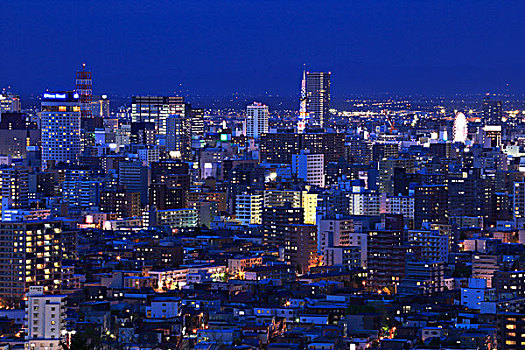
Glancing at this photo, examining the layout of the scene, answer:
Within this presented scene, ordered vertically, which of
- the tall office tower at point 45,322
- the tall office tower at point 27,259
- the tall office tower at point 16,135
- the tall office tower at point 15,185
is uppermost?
the tall office tower at point 16,135

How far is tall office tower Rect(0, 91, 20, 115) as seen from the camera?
278 ft

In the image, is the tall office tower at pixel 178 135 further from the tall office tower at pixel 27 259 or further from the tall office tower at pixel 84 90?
the tall office tower at pixel 27 259

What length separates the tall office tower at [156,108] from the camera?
84875mm

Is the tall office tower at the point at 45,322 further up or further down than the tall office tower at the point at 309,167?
further down

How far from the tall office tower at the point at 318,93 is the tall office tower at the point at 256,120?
22.5ft

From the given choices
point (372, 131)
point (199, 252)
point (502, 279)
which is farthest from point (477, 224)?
point (372, 131)

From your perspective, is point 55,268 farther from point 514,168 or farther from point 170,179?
point 514,168

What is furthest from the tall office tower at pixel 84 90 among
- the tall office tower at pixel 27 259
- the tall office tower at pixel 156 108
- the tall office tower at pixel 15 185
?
the tall office tower at pixel 27 259

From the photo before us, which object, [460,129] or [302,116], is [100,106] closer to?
[302,116]

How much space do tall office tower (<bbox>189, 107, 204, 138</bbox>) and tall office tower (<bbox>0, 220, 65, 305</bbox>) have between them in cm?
4501

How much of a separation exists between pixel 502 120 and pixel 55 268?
59.9m

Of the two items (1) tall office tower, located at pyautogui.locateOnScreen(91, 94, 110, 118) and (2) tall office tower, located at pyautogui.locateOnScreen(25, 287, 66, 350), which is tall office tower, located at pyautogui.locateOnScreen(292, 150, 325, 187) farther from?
(2) tall office tower, located at pyautogui.locateOnScreen(25, 287, 66, 350)

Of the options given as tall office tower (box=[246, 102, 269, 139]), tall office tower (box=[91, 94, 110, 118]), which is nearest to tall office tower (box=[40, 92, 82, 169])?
tall office tower (box=[246, 102, 269, 139])

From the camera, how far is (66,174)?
59438 mm
